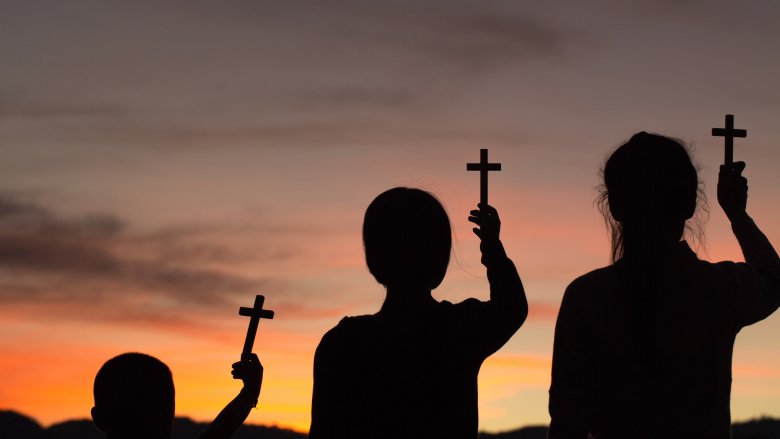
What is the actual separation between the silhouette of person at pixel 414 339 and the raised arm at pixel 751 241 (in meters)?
Result: 1.28

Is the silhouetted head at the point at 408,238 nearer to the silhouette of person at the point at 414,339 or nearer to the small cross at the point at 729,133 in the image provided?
the silhouette of person at the point at 414,339

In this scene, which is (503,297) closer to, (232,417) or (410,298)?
(410,298)

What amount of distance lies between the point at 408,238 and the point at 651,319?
1.36 metres

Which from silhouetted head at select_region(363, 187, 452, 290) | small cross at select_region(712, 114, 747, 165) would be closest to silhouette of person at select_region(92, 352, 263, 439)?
silhouetted head at select_region(363, 187, 452, 290)

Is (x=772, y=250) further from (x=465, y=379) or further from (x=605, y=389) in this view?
(x=465, y=379)

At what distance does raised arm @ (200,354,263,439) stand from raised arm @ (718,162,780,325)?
118 inches

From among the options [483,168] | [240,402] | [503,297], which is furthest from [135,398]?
[483,168]

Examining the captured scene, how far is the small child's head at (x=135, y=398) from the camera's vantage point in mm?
7059

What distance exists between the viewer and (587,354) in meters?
6.62

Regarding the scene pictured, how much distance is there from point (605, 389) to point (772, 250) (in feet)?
4.30

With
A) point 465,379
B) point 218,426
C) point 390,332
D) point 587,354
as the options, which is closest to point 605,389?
point 587,354

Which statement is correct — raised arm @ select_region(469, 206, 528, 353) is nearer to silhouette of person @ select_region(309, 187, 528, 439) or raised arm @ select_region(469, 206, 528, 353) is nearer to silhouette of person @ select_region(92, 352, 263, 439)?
silhouette of person @ select_region(309, 187, 528, 439)

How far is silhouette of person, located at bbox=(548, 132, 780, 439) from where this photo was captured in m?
6.46

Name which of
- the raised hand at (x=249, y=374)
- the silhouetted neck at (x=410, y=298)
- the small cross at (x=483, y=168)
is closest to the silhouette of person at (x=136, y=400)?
the raised hand at (x=249, y=374)
